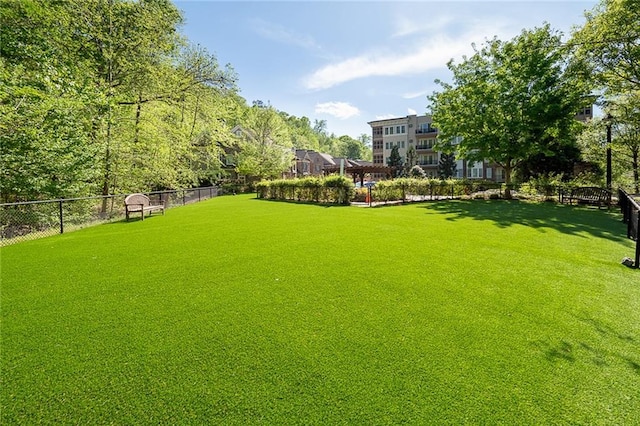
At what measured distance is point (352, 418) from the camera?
6.88 feet

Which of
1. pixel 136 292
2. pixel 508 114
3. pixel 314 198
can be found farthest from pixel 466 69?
pixel 136 292

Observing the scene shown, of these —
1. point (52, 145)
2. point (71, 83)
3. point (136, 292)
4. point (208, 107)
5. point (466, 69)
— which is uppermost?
point (466, 69)

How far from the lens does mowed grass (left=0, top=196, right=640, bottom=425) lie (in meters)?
2.21

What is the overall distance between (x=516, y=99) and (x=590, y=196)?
7.14 m

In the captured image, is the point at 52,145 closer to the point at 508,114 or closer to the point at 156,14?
the point at 156,14

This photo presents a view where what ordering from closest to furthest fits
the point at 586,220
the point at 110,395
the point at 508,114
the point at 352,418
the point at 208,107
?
the point at 352,418 < the point at 110,395 < the point at 586,220 < the point at 508,114 < the point at 208,107

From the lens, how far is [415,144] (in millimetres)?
49844

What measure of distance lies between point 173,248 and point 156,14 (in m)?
14.6

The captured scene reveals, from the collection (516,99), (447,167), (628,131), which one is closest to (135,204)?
(516,99)

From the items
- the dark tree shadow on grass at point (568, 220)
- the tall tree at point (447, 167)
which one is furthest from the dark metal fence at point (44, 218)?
the tall tree at point (447, 167)

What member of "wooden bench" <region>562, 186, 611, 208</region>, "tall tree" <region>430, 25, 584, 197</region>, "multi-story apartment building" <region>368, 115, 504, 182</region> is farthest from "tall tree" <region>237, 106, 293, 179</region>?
"wooden bench" <region>562, 186, 611, 208</region>

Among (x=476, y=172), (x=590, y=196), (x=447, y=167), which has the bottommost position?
(x=590, y=196)

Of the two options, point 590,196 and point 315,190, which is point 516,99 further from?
point 315,190

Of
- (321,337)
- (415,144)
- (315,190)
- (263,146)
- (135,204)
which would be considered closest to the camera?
(321,337)
